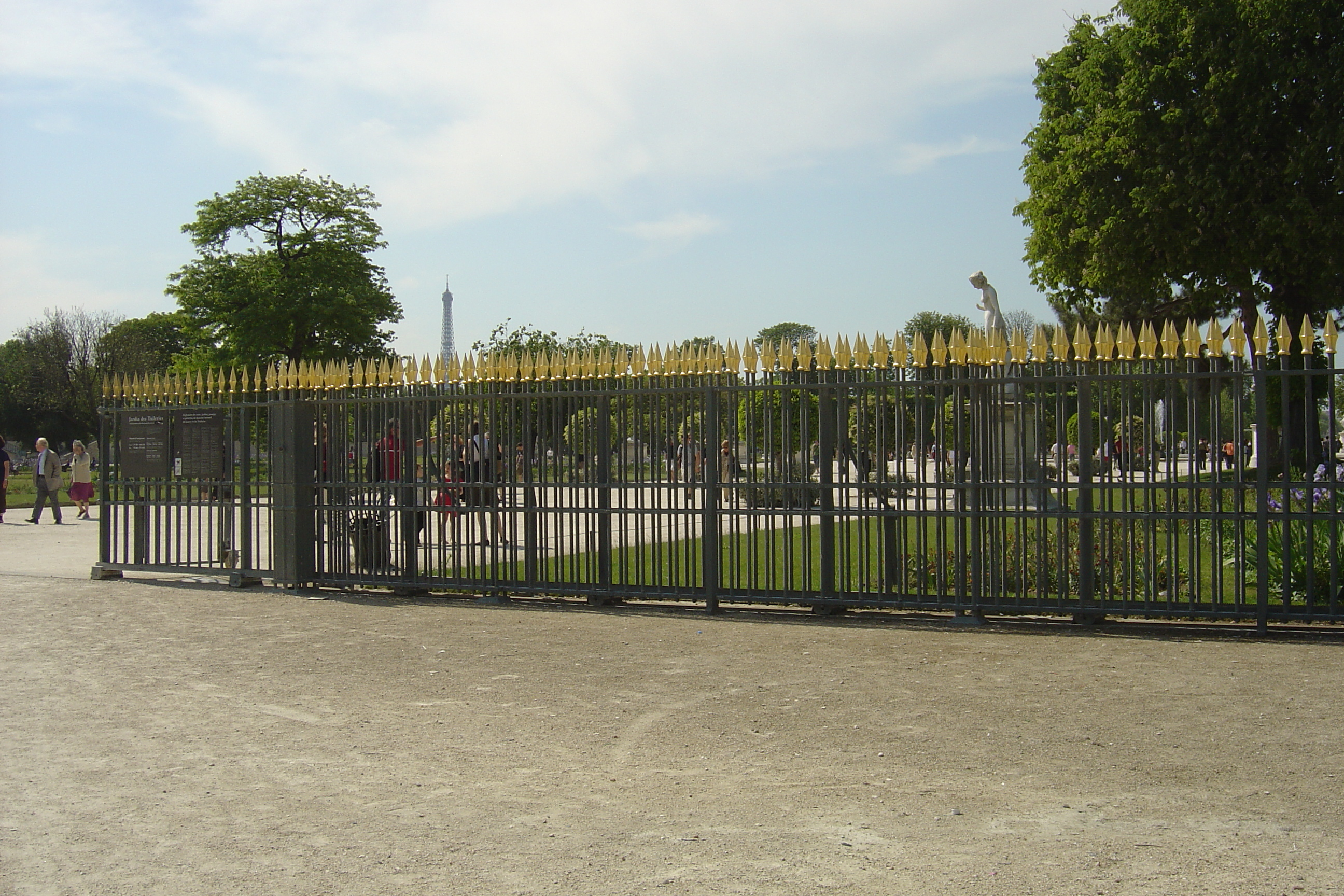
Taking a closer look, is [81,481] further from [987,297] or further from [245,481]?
[987,297]

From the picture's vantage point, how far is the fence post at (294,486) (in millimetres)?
12203

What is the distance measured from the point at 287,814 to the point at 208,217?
42974 millimetres

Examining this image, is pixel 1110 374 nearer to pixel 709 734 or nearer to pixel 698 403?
pixel 698 403

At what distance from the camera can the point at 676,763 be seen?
5.67 m

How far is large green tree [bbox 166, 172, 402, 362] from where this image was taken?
4125 centimetres

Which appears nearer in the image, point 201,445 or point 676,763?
point 676,763

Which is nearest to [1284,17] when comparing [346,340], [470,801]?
[470,801]

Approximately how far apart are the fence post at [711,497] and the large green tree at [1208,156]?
15.7 meters

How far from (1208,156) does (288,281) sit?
103 feet

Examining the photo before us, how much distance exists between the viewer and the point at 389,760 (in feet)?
18.9

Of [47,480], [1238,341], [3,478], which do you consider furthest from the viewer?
[3,478]

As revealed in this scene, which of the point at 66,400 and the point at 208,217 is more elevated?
the point at 208,217

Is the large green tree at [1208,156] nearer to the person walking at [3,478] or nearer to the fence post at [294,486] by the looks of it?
the fence post at [294,486]

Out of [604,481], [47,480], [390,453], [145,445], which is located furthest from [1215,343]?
[47,480]
